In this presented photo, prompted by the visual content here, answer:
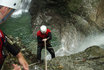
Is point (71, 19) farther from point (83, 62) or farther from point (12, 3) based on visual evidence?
point (12, 3)

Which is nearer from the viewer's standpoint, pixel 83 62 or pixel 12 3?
pixel 83 62

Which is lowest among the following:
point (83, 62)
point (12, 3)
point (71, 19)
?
point (71, 19)

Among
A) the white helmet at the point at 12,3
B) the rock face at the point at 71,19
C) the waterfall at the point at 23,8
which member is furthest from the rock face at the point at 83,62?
the waterfall at the point at 23,8

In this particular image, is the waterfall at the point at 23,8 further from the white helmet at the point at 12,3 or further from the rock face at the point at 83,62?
the rock face at the point at 83,62

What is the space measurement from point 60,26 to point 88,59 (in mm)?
Result: 4568

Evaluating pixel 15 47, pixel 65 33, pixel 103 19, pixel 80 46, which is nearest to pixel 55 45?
pixel 65 33

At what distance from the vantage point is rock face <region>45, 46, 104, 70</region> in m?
4.09

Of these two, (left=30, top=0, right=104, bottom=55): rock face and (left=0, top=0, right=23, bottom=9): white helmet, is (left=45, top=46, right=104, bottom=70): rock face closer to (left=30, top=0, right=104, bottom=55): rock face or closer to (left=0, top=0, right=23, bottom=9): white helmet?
(left=30, top=0, right=104, bottom=55): rock face

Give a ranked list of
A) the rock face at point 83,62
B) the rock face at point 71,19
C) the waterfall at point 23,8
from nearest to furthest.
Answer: the rock face at point 83,62 < the rock face at point 71,19 < the waterfall at point 23,8

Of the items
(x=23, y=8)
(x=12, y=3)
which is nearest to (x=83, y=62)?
(x=12, y=3)

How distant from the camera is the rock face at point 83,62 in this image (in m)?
4.09

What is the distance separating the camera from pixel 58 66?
13.8 feet

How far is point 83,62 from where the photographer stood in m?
4.30

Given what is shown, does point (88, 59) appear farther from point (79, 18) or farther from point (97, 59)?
point (79, 18)
